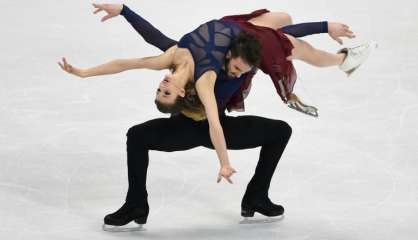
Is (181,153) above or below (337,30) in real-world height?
below

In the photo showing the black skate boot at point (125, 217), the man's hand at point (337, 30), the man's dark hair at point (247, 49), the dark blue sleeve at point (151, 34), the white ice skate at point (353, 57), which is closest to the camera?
the man's dark hair at point (247, 49)

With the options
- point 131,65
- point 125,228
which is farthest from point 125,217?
point 131,65

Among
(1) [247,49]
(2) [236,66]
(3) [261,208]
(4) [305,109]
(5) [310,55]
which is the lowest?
(3) [261,208]

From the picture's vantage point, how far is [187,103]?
5.57m

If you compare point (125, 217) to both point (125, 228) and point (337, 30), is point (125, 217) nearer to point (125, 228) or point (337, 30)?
point (125, 228)

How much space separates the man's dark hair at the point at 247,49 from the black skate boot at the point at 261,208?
916 mm

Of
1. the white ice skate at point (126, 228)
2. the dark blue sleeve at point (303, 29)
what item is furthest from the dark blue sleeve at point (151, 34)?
the white ice skate at point (126, 228)

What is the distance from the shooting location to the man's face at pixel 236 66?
5.45m

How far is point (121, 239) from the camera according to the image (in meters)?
5.65

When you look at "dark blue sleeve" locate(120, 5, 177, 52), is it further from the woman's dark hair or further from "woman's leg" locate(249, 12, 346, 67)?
"woman's leg" locate(249, 12, 346, 67)

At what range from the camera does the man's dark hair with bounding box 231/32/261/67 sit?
5402 millimetres

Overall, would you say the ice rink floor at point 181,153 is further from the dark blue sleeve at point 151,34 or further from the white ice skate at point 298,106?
the dark blue sleeve at point 151,34

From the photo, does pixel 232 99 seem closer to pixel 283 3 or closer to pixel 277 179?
pixel 277 179

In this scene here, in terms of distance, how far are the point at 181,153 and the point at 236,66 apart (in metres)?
1.61
